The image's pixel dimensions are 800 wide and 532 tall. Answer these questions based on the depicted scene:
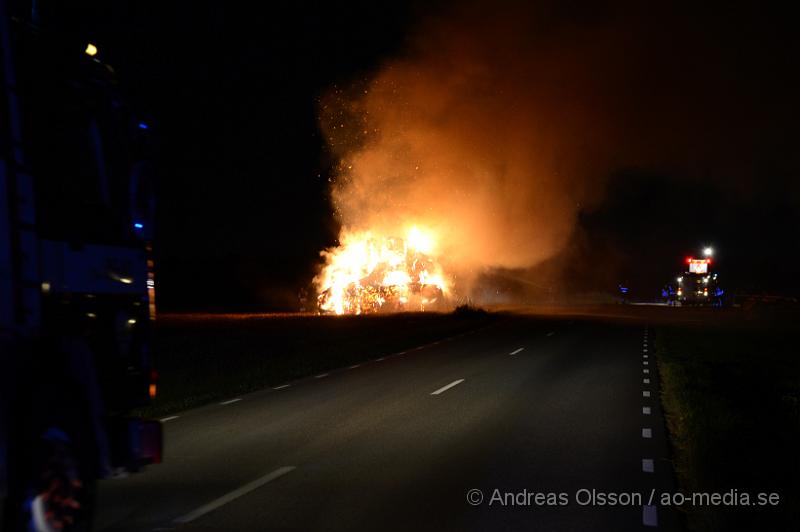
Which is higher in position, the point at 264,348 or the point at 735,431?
the point at 264,348

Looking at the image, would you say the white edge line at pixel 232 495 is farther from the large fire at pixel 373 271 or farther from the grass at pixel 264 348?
the large fire at pixel 373 271

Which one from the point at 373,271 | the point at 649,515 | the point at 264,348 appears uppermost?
the point at 373,271

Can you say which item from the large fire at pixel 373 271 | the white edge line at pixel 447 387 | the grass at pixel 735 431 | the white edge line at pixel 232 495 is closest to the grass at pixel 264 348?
the white edge line at pixel 232 495

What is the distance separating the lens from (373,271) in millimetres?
51812

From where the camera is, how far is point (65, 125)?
5.12 metres

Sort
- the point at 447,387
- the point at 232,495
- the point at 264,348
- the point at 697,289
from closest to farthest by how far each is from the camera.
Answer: the point at 232,495
the point at 447,387
the point at 264,348
the point at 697,289

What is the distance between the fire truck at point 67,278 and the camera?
4.25 m

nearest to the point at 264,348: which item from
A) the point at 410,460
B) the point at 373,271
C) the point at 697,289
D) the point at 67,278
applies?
the point at 410,460

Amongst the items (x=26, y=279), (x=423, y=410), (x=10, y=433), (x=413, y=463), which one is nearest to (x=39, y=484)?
(x=10, y=433)

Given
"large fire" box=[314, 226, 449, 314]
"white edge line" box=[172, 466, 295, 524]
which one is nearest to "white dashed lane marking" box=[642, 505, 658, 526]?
"white edge line" box=[172, 466, 295, 524]

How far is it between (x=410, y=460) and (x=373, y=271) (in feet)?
143

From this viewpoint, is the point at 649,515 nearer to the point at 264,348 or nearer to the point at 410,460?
the point at 410,460

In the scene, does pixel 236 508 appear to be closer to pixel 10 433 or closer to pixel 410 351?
A: pixel 10 433

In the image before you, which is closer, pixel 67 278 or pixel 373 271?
pixel 67 278
